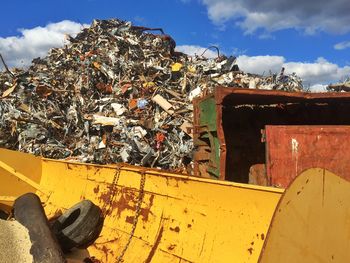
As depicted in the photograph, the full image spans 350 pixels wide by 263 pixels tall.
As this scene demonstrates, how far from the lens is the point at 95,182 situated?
186 inches

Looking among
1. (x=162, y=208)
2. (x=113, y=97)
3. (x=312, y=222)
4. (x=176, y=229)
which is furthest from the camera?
(x=113, y=97)

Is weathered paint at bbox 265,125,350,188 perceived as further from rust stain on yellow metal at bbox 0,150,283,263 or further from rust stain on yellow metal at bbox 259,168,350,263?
rust stain on yellow metal at bbox 259,168,350,263

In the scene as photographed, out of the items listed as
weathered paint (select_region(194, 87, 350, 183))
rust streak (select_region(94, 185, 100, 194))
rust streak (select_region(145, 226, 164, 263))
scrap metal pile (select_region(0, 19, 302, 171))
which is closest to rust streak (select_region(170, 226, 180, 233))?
rust streak (select_region(145, 226, 164, 263))

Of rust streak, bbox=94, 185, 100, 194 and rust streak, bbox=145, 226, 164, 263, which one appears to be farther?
rust streak, bbox=94, 185, 100, 194

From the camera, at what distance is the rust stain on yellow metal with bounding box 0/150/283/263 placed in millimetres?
3035

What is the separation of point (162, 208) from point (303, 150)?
1.49 m

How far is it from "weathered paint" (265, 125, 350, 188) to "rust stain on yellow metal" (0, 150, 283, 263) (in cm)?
109

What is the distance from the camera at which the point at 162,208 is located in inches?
154

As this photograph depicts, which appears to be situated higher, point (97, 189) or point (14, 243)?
point (97, 189)

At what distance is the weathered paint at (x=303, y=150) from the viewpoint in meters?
4.12

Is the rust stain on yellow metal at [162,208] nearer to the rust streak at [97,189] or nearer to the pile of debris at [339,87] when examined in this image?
the rust streak at [97,189]

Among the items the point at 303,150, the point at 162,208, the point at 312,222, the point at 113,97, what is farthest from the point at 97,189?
the point at 113,97

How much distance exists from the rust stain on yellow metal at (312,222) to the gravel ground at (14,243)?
1.84 m

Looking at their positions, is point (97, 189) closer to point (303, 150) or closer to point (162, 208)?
point (162, 208)
